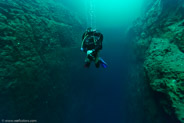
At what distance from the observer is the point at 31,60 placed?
7.03 metres

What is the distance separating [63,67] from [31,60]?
9.52ft

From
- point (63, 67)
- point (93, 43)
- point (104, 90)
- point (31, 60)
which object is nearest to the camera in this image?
point (93, 43)

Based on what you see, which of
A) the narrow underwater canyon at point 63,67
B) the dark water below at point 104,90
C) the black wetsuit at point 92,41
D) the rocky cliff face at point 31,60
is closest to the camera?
the narrow underwater canyon at point 63,67

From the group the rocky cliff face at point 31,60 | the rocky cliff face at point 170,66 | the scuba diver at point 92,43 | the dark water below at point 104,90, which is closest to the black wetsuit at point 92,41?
the scuba diver at point 92,43

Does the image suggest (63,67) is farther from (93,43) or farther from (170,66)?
(170,66)

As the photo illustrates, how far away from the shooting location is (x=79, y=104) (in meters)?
12.5

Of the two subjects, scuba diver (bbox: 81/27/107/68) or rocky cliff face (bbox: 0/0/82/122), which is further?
rocky cliff face (bbox: 0/0/82/122)

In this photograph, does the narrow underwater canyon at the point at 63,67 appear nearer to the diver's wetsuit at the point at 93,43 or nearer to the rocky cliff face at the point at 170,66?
the rocky cliff face at the point at 170,66

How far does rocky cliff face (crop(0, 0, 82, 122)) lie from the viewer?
6.02 m

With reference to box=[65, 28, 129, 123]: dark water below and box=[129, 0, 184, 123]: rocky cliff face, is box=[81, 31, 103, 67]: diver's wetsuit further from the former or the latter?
box=[65, 28, 129, 123]: dark water below

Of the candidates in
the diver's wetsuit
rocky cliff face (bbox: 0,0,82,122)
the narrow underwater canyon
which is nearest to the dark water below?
the narrow underwater canyon

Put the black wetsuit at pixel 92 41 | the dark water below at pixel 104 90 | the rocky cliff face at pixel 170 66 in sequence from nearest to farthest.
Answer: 1. the rocky cliff face at pixel 170 66
2. the black wetsuit at pixel 92 41
3. the dark water below at pixel 104 90

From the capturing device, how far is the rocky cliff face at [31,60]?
6.02m

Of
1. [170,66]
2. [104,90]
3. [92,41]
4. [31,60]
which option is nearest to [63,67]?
[31,60]
